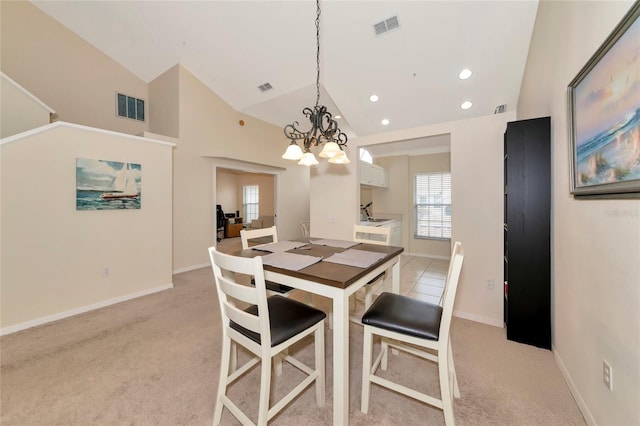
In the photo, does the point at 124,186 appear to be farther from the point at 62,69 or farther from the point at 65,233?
the point at 62,69

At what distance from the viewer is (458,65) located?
252 cm

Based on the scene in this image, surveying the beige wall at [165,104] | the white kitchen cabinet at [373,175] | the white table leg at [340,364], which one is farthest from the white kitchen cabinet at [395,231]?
the beige wall at [165,104]

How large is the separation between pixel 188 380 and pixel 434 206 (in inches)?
228

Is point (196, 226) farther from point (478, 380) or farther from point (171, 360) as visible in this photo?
point (478, 380)

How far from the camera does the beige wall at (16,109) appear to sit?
280 centimetres

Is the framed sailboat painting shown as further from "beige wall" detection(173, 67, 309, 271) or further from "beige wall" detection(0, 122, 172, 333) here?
"beige wall" detection(173, 67, 309, 271)

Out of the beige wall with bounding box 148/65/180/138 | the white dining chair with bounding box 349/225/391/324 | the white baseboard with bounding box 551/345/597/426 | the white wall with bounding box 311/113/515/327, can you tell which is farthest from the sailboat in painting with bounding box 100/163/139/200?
the white baseboard with bounding box 551/345/597/426

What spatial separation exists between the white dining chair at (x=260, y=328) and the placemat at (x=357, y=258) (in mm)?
392

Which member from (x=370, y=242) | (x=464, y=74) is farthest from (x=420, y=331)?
(x=464, y=74)

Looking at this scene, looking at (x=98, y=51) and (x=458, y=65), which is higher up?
(x=98, y=51)

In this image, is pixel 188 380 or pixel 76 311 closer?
pixel 188 380

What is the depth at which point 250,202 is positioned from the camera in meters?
9.98

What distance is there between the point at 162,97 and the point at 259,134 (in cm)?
212

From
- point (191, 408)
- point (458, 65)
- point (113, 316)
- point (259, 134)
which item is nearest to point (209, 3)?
point (259, 134)
